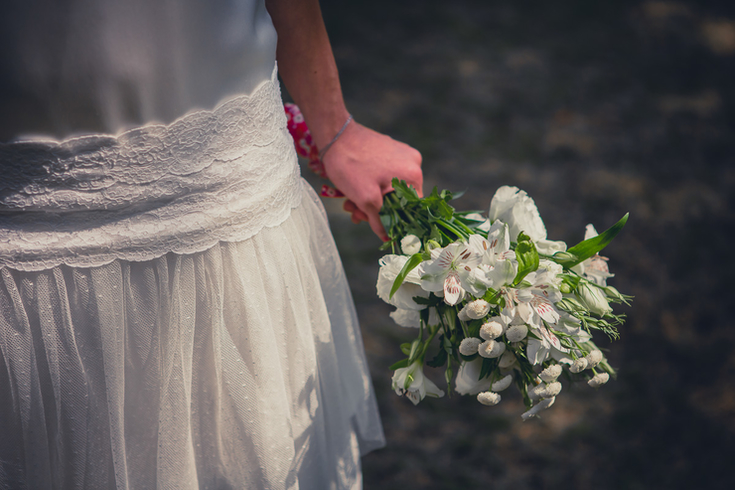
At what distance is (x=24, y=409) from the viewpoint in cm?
65

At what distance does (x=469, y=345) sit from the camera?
708 mm

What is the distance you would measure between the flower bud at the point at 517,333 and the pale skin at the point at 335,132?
1.15ft

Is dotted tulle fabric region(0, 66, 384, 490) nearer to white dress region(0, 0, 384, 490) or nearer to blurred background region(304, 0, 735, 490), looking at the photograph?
white dress region(0, 0, 384, 490)

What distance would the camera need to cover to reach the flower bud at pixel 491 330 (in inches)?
26.3

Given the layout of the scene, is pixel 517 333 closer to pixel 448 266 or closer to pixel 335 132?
pixel 448 266

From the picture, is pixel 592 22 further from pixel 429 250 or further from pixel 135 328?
pixel 135 328

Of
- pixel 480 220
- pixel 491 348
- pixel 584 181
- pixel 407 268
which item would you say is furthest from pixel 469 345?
pixel 584 181

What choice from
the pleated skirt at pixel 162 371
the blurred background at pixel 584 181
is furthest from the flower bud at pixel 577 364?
the blurred background at pixel 584 181

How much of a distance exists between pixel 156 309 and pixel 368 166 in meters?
0.44

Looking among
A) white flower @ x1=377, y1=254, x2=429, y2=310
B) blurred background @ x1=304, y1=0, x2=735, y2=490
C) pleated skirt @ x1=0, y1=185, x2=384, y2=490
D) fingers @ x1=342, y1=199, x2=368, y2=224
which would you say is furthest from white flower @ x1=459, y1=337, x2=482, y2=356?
blurred background @ x1=304, y1=0, x2=735, y2=490

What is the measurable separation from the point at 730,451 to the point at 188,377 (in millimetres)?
1985

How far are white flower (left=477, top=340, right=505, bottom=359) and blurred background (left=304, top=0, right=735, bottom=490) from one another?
1281 mm

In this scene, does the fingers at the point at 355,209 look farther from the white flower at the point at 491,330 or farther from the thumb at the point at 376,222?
the white flower at the point at 491,330

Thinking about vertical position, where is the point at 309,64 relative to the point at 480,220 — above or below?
above
